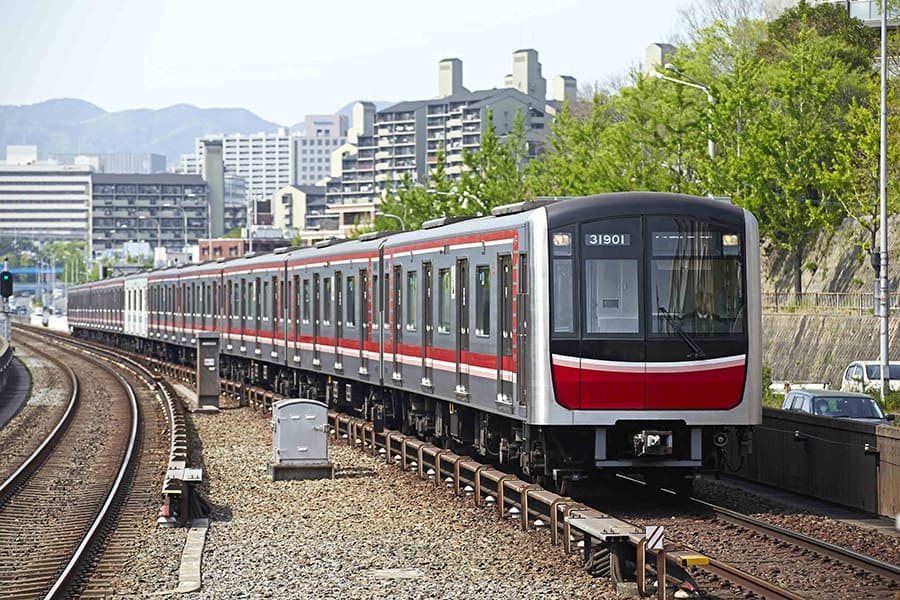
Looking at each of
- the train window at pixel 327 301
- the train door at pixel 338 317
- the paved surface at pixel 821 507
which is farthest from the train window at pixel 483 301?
the train window at pixel 327 301

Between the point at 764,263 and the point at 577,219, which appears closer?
the point at 577,219

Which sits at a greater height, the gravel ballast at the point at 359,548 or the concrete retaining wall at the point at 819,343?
the concrete retaining wall at the point at 819,343

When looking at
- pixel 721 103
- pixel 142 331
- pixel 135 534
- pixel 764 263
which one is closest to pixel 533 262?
pixel 135 534

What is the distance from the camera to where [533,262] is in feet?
52.1

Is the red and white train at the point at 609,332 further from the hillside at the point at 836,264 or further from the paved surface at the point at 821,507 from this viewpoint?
the hillside at the point at 836,264

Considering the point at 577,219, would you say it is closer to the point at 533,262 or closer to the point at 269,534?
the point at 533,262

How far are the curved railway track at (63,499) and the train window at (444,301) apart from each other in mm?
4667

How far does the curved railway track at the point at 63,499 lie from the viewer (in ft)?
45.4

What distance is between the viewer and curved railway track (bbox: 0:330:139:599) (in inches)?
545

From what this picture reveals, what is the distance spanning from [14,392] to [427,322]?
2561 cm

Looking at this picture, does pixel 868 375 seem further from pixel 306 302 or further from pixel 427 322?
pixel 427 322

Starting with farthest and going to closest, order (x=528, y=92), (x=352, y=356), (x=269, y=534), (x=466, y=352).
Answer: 1. (x=528, y=92)
2. (x=352, y=356)
3. (x=466, y=352)
4. (x=269, y=534)

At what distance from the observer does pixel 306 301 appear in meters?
31.4

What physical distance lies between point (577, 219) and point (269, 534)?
441cm
